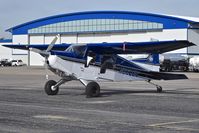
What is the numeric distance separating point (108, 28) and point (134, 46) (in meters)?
59.8

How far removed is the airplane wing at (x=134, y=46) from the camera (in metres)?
19.4

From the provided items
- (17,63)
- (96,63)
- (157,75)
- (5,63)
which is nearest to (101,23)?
(17,63)

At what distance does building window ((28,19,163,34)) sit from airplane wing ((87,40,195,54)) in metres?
54.9

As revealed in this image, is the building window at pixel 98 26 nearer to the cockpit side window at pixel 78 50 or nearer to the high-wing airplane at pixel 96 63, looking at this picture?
the high-wing airplane at pixel 96 63

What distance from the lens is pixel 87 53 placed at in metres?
19.2

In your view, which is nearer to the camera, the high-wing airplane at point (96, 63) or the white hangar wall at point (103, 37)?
the high-wing airplane at point (96, 63)

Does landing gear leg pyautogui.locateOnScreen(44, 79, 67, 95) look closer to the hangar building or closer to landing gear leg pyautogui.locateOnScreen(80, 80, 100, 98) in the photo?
landing gear leg pyautogui.locateOnScreen(80, 80, 100, 98)

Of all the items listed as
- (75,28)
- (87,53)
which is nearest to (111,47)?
(87,53)

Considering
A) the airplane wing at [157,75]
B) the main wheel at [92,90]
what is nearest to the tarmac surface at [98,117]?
the main wheel at [92,90]

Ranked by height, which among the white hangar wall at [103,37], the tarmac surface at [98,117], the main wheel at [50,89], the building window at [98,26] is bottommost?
the tarmac surface at [98,117]

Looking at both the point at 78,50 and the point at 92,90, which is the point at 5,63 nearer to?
the point at 78,50

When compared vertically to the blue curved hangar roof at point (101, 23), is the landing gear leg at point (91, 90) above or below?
below

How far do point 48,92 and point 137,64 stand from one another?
4.53 meters

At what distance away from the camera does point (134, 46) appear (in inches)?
794
